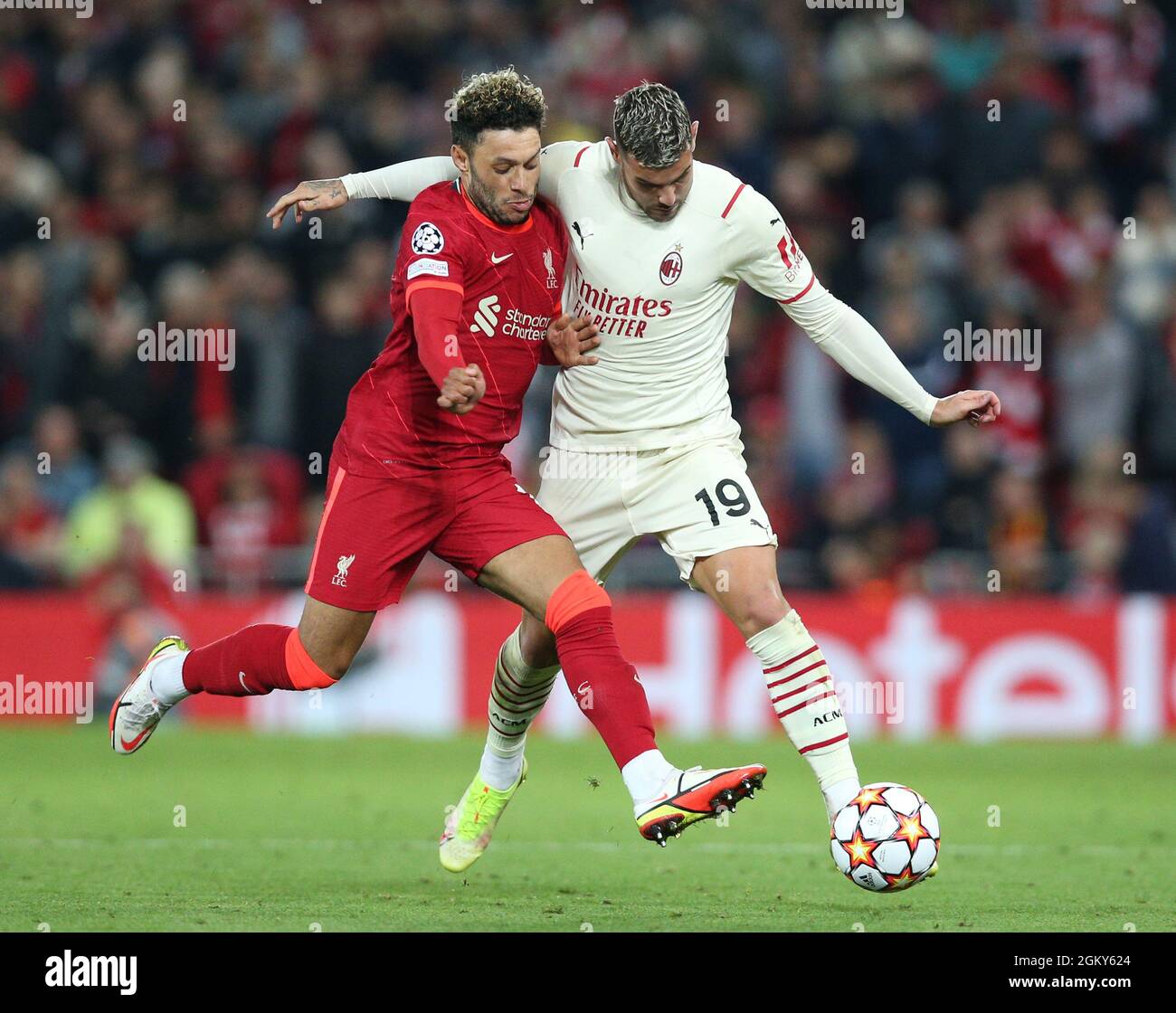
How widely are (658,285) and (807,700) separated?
1.50 metres

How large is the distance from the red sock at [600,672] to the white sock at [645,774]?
32 millimetres

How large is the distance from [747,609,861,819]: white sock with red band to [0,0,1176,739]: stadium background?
20.1 ft

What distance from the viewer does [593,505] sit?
6785mm

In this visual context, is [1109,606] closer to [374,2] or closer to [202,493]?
[202,493]

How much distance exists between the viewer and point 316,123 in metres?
14.6

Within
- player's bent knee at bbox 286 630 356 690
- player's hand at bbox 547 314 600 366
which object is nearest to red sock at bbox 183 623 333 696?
player's bent knee at bbox 286 630 356 690

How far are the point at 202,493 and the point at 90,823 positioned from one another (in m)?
4.90

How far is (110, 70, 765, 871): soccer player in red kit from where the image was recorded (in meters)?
6.14

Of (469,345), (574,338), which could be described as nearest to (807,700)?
(574,338)

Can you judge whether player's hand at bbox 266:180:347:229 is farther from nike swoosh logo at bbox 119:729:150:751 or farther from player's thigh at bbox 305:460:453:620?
nike swoosh logo at bbox 119:729:150:751
